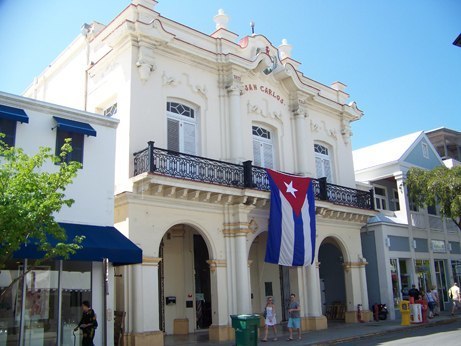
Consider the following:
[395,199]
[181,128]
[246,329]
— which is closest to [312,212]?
[181,128]

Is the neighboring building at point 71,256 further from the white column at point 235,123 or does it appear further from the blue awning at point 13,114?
the white column at point 235,123

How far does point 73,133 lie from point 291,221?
345 inches

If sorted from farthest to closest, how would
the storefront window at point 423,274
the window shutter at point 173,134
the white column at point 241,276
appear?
the storefront window at point 423,274
the window shutter at point 173,134
the white column at point 241,276

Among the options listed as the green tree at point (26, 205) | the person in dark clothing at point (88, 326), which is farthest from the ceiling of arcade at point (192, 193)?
the green tree at point (26, 205)

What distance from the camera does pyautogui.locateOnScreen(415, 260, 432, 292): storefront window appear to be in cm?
2653

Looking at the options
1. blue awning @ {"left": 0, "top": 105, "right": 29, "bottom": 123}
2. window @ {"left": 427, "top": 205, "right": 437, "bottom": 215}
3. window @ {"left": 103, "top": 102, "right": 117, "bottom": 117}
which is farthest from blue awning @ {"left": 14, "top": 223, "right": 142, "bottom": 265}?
window @ {"left": 427, "top": 205, "right": 437, "bottom": 215}

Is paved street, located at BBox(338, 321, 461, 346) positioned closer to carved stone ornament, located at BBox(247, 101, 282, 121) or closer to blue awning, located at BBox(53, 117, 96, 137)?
carved stone ornament, located at BBox(247, 101, 282, 121)

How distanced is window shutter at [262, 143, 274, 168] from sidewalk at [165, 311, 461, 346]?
6.63m

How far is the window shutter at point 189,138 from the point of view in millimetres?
18359

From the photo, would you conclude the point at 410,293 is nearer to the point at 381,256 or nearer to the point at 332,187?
the point at 381,256

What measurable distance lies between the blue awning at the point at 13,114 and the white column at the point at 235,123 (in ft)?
26.3

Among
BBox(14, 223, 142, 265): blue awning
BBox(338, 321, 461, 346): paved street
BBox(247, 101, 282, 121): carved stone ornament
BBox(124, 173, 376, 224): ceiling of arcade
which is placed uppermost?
BBox(247, 101, 282, 121): carved stone ornament

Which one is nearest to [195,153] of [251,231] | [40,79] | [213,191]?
[213,191]

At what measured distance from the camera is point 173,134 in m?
18.1
